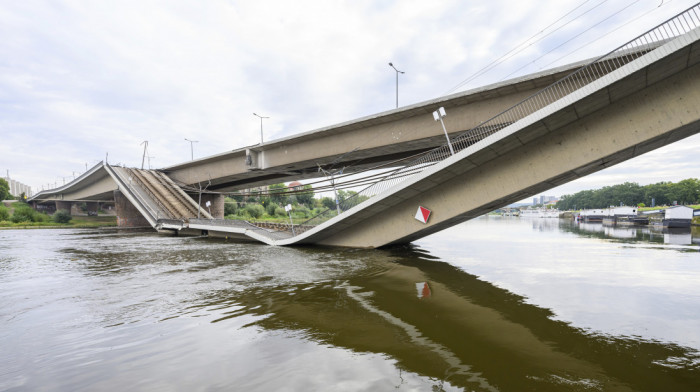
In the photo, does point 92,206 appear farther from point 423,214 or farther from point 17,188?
point 17,188

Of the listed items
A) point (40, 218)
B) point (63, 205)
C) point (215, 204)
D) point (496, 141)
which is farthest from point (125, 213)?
point (496, 141)

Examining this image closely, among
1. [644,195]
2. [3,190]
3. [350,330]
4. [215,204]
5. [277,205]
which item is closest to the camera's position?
[350,330]

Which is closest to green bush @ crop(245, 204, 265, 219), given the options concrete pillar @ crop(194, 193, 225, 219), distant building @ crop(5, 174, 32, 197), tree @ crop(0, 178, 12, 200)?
concrete pillar @ crop(194, 193, 225, 219)

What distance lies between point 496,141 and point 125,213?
137 ft

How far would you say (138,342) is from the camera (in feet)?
16.1

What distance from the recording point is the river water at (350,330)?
3752mm

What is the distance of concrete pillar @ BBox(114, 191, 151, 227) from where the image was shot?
36.3 meters

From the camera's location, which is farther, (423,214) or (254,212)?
(254,212)

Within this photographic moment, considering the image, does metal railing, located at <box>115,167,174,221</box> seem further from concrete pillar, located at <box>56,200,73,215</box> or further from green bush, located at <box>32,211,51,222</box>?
concrete pillar, located at <box>56,200,73,215</box>

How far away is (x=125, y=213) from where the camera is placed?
37031 millimetres

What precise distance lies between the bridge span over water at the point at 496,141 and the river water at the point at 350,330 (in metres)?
4.46

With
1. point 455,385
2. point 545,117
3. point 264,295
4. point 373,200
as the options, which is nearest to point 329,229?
point 373,200

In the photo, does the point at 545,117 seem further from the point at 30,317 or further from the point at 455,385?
the point at 30,317

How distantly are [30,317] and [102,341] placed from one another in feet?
9.26
